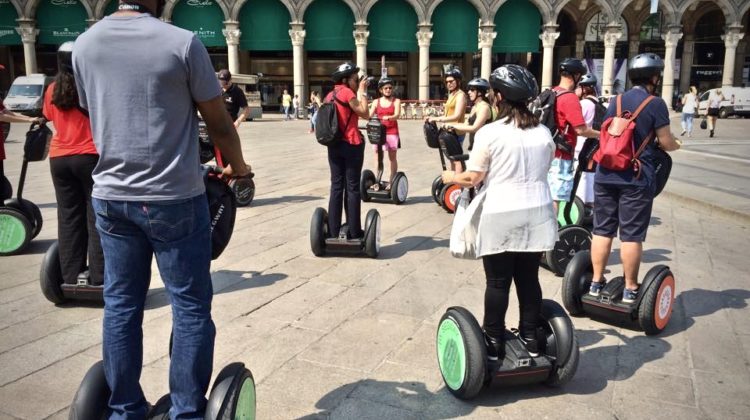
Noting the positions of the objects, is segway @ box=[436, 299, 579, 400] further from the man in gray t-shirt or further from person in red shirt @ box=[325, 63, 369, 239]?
person in red shirt @ box=[325, 63, 369, 239]

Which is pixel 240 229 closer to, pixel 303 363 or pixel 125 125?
pixel 303 363

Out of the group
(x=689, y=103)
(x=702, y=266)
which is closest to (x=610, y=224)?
(x=702, y=266)

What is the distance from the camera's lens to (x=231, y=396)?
2186 mm

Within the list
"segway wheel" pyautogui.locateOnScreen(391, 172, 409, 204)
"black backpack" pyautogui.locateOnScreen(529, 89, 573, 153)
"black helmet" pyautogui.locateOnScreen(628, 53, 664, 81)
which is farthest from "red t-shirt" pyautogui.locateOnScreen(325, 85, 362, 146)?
"segway wheel" pyautogui.locateOnScreen(391, 172, 409, 204)

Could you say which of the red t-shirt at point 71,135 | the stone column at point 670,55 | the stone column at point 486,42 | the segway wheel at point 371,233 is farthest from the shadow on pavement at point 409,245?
the stone column at point 670,55

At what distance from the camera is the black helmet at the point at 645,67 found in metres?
3.73

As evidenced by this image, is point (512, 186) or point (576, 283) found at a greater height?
point (512, 186)

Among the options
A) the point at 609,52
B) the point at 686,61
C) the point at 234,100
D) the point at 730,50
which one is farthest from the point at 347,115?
the point at 686,61

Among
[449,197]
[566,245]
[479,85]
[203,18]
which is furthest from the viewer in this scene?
[203,18]

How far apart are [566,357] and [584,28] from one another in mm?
41326

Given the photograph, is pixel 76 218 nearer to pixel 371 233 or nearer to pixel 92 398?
pixel 92 398

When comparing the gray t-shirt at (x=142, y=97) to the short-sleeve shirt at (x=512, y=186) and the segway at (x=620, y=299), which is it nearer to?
the short-sleeve shirt at (x=512, y=186)

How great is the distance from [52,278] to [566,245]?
4000 mm

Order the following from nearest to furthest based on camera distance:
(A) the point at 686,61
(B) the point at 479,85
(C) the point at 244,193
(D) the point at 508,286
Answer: (D) the point at 508,286, (B) the point at 479,85, (C) the point at 244,193, (A) the point at 686,61
